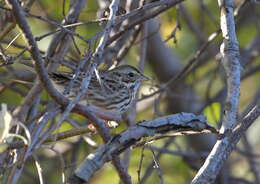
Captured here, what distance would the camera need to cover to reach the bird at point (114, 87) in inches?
167

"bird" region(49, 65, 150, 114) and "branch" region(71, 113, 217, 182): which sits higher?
"bird" region(49, 65, 150, 114)

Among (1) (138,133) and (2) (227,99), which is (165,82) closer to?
(2) (227,99)

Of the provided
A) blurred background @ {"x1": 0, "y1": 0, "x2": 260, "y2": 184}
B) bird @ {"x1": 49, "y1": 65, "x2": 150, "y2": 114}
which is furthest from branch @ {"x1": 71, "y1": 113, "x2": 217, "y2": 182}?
blurred background @ {"x1": 0, "y1": 0, "x2": 260, "y2": 184}

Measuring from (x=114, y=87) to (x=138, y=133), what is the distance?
250 centimetres

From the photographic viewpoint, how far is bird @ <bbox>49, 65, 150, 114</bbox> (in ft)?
13.9

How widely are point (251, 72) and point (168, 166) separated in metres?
1.34

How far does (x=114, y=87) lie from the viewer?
4996 millimetres

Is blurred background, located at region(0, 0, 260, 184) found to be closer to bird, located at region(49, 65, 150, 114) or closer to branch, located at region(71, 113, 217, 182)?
bird, located at region(49, 65, 150, 114)

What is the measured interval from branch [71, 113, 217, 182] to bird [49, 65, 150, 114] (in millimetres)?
1515

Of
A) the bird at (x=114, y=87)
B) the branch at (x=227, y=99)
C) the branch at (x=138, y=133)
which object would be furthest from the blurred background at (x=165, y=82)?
the branch at (x=138, y=133)

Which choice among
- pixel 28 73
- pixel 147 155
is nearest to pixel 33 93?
pixel 28 73

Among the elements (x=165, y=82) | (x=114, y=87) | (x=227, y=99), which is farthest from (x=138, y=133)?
(x=165, y=82)

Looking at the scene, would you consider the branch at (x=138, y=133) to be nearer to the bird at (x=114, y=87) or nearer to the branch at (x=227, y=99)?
the branch at (x=227, y=99)

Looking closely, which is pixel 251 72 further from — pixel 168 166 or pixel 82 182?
pixel 82 182
